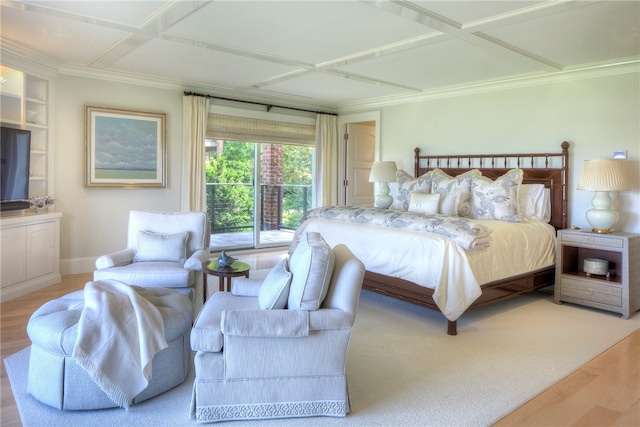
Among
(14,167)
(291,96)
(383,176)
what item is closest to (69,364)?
(14,167)

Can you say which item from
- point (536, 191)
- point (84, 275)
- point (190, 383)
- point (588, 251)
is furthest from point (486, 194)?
point (84, 275)

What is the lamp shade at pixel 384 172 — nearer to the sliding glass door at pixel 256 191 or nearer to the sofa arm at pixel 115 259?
the sliding glass door at pixel 256 191

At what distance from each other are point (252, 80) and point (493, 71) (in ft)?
9.96

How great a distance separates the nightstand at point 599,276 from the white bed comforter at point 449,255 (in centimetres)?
19

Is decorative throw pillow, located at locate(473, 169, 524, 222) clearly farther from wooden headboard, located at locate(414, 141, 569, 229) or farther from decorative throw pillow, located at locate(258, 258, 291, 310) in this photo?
decorative throw pillow, located at locate(258, 258, 291, 310)

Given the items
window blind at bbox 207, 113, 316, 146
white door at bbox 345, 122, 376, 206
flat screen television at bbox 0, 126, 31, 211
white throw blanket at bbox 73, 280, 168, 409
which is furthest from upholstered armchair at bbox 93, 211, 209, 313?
white door at bbox 345, 122, 376, 206

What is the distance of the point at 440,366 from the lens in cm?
292

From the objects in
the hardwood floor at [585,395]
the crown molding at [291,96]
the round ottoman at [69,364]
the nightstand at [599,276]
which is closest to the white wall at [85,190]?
the crown molding at [291,96]

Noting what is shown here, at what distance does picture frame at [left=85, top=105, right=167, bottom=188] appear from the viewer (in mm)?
5371

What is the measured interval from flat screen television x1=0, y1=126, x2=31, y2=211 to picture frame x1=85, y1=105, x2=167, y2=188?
0.86 m

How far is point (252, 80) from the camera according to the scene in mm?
5758

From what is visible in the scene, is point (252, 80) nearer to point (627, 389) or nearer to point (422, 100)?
point (422, 100)

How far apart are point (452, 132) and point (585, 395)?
13.6 feet

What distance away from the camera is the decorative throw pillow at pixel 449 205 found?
4957 millimetres
